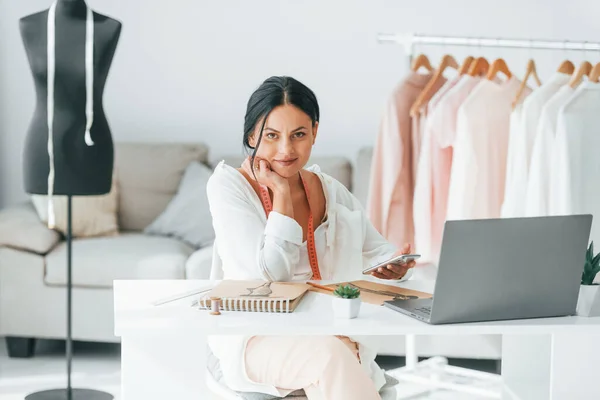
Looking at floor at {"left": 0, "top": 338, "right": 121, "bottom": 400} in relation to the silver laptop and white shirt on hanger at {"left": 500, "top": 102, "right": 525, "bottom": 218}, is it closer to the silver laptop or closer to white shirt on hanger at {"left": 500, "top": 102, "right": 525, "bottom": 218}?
white shirt on hanger at {"left": 500, "top": 102, "right": 525, "bottom": 218}

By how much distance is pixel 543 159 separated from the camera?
3336 mm

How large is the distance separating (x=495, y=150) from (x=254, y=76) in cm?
183

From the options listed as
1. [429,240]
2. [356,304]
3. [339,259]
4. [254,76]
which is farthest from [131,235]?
[356,304]

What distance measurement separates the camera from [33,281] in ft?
13.1

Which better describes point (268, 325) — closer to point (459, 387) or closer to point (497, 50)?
point (459, 387)

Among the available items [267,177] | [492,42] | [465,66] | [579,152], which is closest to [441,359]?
[579,152]

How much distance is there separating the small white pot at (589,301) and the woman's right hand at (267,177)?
0.69 metres

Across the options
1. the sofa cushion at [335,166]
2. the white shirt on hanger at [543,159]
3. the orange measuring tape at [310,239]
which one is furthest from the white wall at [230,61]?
the orange measuring tape at [310,239]

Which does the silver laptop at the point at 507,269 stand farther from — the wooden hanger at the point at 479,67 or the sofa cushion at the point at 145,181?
the sofa cushion at the point at 145,181

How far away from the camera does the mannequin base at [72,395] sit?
11.0ft

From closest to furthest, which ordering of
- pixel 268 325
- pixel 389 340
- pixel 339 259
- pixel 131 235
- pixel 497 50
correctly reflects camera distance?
1. pixel 268 325
2. pixel 339 259
3. pixel 389 340
4. pixel 131 235
5. pixel 497 50

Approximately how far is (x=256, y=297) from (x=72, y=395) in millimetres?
Result: 1815

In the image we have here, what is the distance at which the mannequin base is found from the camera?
11.0 ft

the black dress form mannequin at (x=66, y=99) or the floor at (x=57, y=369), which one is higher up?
the black dress form mannequin at (x=66, y=99)
